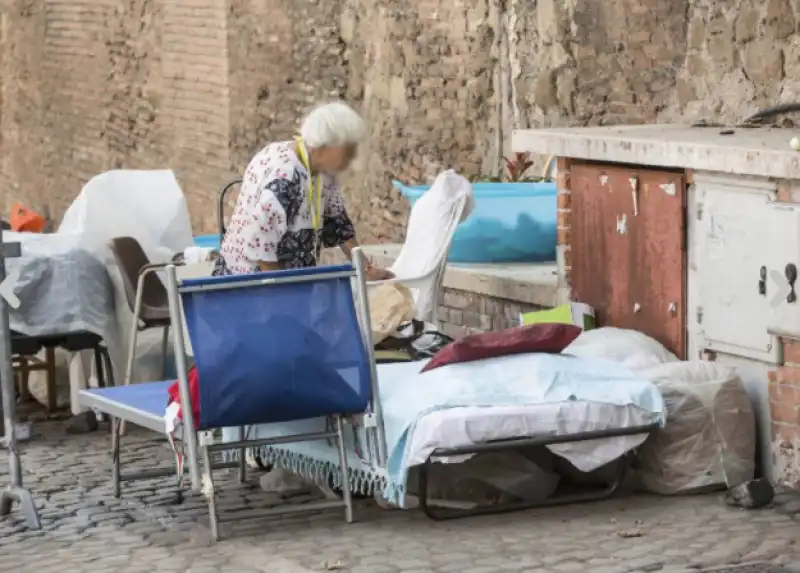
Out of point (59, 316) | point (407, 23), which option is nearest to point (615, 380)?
point (59, 316)

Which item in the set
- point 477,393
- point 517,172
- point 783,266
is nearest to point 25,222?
point 517,172

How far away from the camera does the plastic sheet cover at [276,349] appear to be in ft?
21.2

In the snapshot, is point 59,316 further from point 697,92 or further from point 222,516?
point 697,92

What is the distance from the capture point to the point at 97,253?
31.9 ft

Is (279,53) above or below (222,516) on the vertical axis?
above

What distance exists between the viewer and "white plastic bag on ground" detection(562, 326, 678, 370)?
291 inches

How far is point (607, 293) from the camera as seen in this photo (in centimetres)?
809

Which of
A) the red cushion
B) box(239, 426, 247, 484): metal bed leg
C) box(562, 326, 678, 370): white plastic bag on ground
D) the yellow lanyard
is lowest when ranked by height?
box(239, 426, 247, 484): metal bed leg

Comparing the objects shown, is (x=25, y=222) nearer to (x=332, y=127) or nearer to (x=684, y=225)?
(x=332, y=127)

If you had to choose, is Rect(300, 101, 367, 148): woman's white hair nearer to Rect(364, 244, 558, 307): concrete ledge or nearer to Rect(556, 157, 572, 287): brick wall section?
Rect(556, 157, 572, 287): brick wall section

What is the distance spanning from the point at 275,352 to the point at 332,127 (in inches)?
52.3

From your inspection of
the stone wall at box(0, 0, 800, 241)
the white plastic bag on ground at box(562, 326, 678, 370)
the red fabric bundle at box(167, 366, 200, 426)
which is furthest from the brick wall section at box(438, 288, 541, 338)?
the red fabric bundle at box(167, 366, 200, 426)

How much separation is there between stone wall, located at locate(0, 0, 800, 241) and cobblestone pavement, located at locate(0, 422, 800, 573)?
343cm

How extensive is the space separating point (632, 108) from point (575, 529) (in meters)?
4.56
